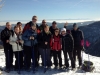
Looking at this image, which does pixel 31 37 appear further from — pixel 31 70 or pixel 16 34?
pixel 31 70

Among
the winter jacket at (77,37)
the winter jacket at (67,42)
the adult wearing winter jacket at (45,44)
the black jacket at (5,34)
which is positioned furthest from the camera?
the winter jacket at (77,37)

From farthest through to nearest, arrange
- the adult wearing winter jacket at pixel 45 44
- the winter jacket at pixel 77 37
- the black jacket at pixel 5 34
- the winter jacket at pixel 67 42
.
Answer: the winter jacket at pixel 77 37 < the winter jacket at pixel 67 42 < the adult wearing winter jacket at pixel 45 44 < the black jacket at pixel 5 34

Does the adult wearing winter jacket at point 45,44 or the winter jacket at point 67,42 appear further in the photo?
the winter jacket at point 67,42

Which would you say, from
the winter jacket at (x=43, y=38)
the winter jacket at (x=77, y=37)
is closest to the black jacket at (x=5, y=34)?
the winter jacket at (x=43, y=38)

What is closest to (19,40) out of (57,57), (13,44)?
(13,44)

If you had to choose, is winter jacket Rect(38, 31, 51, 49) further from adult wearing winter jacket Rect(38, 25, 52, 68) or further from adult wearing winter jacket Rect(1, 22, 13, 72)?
adult wearing winter jacket Rect(1, 22, 13, 72)

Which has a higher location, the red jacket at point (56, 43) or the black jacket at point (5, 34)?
the black jacket at point (5, 34)

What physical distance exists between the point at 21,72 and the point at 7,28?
2552 mm

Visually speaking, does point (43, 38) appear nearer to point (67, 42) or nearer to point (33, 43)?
point (33, 43)

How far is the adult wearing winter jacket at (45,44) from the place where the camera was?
9578 mm

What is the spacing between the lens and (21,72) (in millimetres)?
9602

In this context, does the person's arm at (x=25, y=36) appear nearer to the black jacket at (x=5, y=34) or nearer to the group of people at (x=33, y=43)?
the group of people at (x=33, y=43)

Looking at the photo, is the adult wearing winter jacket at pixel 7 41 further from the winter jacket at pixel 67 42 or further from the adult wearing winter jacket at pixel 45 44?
the winter jacket at pixel 67 42

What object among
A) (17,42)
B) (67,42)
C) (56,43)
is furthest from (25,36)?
(67,42)
